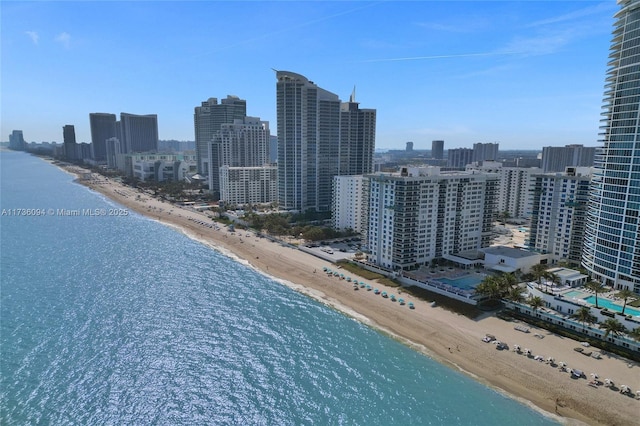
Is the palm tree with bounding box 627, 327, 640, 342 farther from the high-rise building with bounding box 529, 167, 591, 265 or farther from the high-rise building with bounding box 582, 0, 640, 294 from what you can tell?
the high-rise building with bounding box 529, 167, 591, 265

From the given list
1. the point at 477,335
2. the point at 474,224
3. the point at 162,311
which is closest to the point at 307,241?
the point at 474,224

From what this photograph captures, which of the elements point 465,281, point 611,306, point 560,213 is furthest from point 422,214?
point 611,306

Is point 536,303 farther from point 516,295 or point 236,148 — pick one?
point 236,148

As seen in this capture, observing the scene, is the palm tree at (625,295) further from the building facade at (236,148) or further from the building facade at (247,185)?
the building facade at (236,148)

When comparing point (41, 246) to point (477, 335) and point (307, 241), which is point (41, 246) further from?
point (477, 335)

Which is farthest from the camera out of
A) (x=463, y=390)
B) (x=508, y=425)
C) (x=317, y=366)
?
(x=317, y=366)

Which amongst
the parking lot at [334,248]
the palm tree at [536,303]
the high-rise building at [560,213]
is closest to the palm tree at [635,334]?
the palm tree at [536,303]
